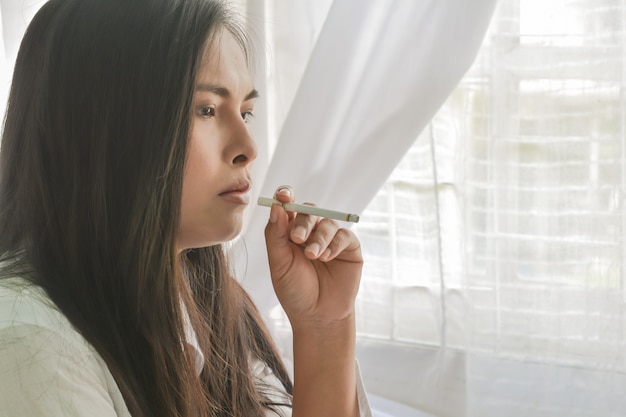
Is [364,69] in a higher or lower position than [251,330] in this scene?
higher

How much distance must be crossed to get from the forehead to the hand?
0.16m

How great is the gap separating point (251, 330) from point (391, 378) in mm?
384

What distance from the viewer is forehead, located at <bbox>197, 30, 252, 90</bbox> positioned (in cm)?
92

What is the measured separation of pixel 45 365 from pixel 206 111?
1.18ft

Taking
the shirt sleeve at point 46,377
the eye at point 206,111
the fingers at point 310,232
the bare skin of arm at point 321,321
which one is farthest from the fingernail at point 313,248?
the shirt sleeve at point 46,377

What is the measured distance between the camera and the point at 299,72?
1523mm

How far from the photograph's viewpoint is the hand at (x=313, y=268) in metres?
1.06

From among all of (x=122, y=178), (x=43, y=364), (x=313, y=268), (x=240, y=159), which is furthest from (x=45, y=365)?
(x=313, y=268)

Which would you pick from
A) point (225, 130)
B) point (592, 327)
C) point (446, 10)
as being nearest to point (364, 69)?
point (446, 10)

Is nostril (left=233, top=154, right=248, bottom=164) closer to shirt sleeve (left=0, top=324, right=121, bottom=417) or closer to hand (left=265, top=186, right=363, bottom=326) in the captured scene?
hand (left=265, top=186, right=363, bottom=326)

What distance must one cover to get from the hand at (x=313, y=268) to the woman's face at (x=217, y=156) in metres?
0.09

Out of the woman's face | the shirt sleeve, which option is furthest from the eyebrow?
the shirt sleeve

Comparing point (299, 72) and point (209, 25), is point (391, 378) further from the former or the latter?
point (209, 25)

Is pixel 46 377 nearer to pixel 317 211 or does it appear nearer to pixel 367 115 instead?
pixel 317 211
